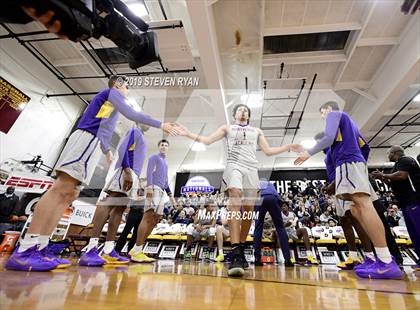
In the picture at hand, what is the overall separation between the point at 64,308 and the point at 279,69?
7.30 m

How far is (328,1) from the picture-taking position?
16.0ft

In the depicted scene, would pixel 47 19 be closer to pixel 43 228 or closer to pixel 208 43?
pixel 43 228

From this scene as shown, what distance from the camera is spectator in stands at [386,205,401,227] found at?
6.05 metres

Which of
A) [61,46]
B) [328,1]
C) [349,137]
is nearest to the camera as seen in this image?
[349,137]

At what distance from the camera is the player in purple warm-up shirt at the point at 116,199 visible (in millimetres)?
2324

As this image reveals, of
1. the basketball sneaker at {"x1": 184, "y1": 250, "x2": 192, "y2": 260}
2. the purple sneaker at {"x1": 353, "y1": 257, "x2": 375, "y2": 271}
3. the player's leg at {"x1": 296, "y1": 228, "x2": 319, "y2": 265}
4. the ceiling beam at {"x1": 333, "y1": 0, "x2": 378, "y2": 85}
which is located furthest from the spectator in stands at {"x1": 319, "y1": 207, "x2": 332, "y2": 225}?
the purple sneaker at {"x1": 353, "y1": 257, "x2": 375, "y2": 271}

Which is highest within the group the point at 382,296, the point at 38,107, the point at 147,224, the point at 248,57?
the point at 248,57

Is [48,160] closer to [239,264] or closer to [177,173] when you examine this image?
[177,173]

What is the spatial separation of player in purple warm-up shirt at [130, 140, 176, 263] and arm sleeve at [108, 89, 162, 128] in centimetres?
133

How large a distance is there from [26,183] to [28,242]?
6293 millimetres

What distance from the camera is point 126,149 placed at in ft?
8.81

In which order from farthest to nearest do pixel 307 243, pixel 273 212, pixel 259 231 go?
1. pixel 307 243
2. pixel 259 231
3. pixel 273 212

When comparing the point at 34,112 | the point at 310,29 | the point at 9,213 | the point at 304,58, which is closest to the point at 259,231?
the point at 310,29

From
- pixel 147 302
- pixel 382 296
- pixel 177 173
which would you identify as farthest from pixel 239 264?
pixel 177 173
